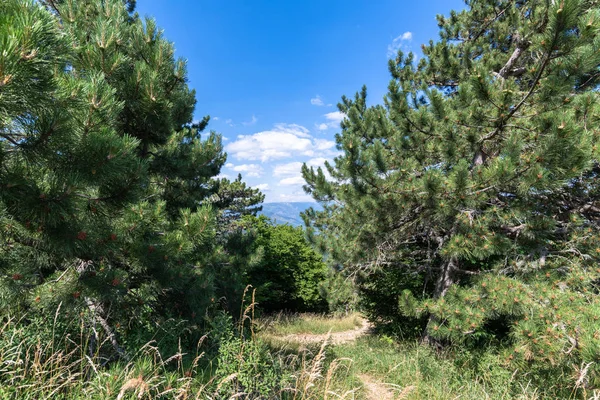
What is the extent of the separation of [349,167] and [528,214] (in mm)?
2694

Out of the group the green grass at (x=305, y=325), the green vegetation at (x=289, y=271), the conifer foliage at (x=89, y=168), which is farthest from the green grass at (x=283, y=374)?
the green vegetation at (x=289, y=271)

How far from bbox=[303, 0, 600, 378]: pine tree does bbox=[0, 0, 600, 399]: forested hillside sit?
1.2 inches

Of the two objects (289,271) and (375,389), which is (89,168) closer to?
(375,389)

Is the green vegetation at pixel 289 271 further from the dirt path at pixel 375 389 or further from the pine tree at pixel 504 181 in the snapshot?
the dirt path at pixel 375 389

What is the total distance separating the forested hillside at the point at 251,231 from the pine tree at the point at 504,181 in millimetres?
31

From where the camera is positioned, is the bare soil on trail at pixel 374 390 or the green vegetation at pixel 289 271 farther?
the green vegetation at pixel 289 271

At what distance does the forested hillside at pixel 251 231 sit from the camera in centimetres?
189

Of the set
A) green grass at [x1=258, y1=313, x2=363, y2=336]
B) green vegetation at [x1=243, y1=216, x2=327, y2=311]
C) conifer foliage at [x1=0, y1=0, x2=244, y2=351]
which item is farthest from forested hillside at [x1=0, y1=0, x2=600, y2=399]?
green vegetation at [x1=243, y1=216, x2=327, y2=311]

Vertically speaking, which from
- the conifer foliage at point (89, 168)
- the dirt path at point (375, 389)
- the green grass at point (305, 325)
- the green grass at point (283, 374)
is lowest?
the green grass at point (305, 325)

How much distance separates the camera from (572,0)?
265cm

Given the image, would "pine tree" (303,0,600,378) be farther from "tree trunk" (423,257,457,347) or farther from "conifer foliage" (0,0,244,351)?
"conifer foliage" (0,0,244,351)

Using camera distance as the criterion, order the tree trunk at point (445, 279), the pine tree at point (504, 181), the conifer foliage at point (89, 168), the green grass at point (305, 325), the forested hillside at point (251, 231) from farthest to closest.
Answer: the green grass at point (305, 325) → the tree trunk at point (445, 279) → the pine tree at point (504, 181) → the forested hillside at point (251, 231) → the conifer foliage at point (89, 168)

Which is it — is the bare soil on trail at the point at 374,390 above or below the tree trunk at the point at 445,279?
below

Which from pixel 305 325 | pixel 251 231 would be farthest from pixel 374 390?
pixel 305 325
